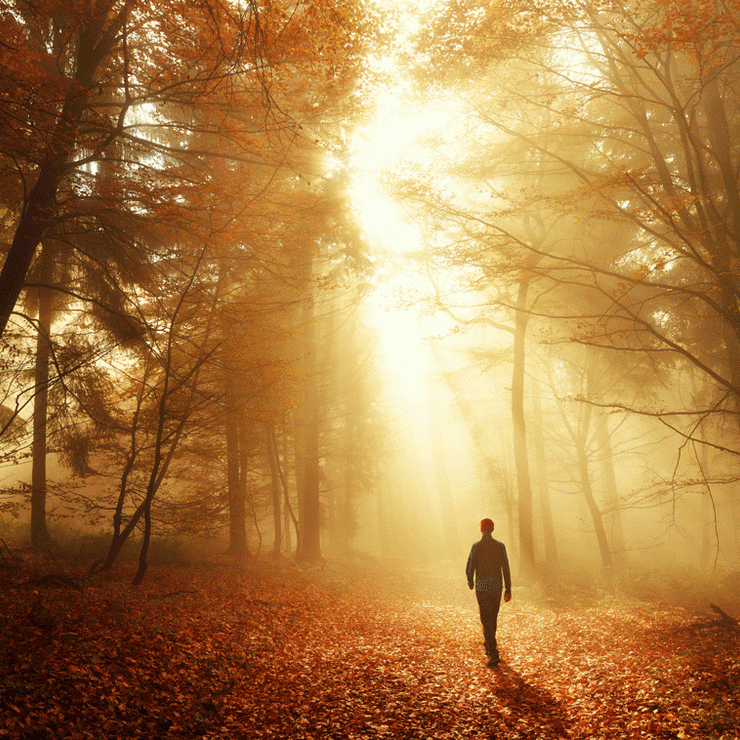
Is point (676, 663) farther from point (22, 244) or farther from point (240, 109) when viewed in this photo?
point (22, 244)

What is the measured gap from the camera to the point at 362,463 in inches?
986

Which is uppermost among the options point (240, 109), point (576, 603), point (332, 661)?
point (240, 109)

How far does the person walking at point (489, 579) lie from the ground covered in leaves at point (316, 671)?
0.48 m

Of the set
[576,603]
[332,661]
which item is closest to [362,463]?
[576,603]

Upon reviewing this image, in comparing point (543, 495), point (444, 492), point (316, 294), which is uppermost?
point (316, 294)

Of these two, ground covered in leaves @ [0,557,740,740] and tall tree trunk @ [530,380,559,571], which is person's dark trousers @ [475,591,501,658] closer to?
ground covered in leaves @ [0,557,740,740]

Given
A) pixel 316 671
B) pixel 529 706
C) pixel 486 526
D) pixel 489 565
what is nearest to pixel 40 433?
pixel 316 671

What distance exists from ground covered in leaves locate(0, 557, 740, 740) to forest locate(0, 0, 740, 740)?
1.7 inches

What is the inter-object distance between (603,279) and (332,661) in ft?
39.5

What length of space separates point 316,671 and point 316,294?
510 inches

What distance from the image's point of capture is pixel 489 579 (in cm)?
732

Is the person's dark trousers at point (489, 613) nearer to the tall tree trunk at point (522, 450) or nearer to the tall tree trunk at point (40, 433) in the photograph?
the tall tree trunk at point (522, 450)

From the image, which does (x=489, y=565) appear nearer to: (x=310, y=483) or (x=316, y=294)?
(x=310, y=483)

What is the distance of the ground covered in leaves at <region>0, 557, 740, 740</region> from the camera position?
4465mm
